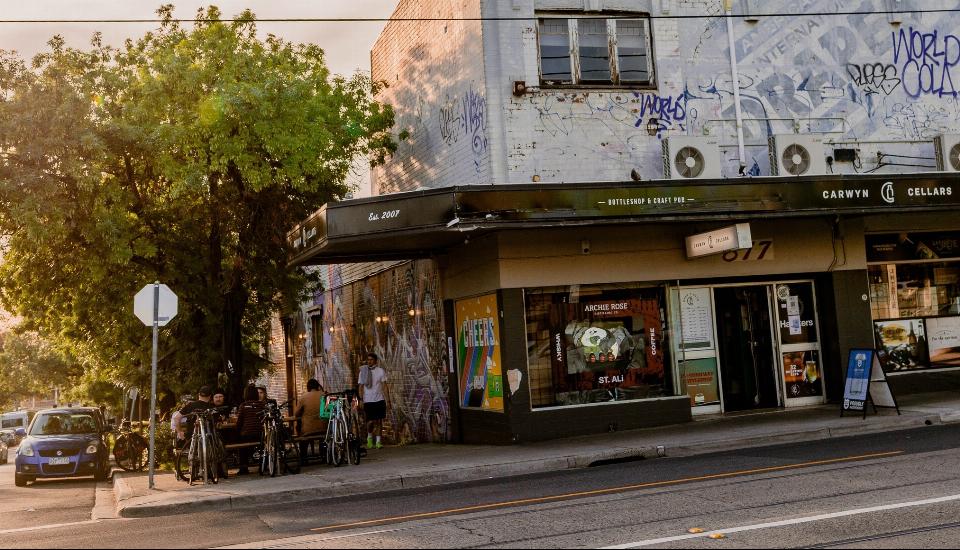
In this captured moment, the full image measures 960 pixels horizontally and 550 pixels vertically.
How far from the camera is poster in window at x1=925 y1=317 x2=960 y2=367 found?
17938 mm

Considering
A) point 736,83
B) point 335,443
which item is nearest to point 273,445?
point 335,443

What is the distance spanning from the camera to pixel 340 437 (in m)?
14.5

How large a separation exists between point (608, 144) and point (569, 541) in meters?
10.1

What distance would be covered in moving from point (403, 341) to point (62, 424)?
8.11 m

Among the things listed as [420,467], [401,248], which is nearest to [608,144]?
[401,248]

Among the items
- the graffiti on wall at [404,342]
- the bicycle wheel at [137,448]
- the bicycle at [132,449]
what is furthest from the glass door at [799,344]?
the bicycle wheel at [137,448]

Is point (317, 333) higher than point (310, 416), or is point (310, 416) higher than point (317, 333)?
point (317, 333)

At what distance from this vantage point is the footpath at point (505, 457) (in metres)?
11.8

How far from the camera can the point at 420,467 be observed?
43.2 ft

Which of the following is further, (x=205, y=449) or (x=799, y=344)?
(x=799, y=344)

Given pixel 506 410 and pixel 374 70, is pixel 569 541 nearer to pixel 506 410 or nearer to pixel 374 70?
pixel 506 410

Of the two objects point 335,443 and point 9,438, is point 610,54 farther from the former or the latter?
point 9,438

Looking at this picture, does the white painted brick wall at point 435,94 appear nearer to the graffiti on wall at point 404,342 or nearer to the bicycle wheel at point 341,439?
the graffiti on wall at point 404,342

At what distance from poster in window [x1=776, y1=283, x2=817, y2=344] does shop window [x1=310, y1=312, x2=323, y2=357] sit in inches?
611
